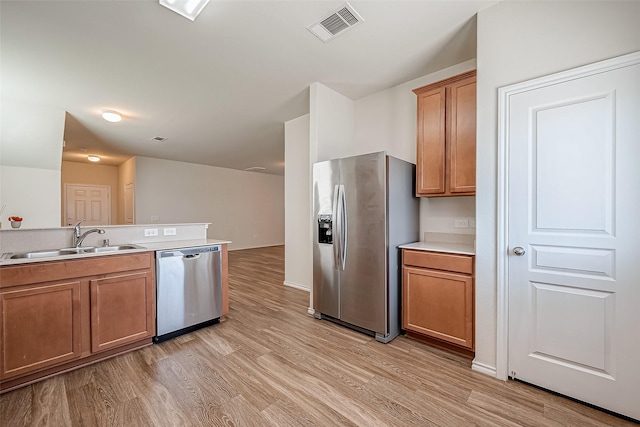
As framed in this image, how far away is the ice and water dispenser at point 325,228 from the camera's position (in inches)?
116

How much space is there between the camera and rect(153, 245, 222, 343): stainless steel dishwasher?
2547 millimetres

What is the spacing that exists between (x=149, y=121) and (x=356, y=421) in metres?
5.08

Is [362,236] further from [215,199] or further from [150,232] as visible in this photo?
[215,199]

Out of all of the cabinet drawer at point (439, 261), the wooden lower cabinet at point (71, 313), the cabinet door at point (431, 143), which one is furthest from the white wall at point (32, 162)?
the cabinet drawer at point (439, 261)

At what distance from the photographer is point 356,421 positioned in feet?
5.13

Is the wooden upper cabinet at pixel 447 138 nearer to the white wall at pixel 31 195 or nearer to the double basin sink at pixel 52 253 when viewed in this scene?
the double basin sink at pixel 52 253

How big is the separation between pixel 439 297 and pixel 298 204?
9.04 feet

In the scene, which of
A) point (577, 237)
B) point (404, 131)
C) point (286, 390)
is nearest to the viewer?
point (577, 237)

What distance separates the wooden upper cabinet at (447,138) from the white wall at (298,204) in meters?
2.06

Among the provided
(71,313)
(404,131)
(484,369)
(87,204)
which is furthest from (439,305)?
(87,204)

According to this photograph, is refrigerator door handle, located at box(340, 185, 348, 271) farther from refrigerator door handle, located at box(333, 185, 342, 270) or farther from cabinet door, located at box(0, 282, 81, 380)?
cabinet door, located at box(0, 282, 81, 380)

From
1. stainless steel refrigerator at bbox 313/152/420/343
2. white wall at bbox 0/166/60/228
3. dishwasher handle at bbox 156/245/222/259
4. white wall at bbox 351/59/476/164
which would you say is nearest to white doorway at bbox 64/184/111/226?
white wall at bbox 0/166/60/228

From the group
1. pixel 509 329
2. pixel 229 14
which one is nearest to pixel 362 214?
pixel 509 329

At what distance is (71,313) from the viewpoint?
6.72 feet
